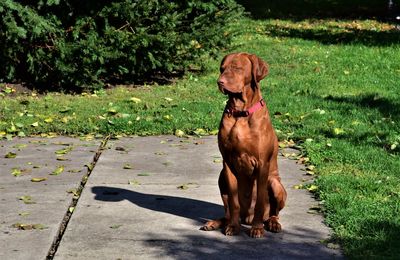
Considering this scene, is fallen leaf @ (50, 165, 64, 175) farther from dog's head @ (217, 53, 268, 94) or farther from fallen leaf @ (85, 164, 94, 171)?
dog's head @ (217, 53, 268, 94)

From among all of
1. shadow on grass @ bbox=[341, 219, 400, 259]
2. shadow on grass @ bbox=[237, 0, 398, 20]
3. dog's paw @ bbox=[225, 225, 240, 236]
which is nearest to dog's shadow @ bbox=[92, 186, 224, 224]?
dog's paw @ bbox=[225, 225, 240, 236]

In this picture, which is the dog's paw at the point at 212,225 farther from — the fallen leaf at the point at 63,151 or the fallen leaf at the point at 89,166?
the fallen leaf at the point at 63,151

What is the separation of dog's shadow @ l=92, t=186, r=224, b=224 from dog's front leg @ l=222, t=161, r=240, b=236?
397 mm

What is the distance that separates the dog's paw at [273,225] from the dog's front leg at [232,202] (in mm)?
227

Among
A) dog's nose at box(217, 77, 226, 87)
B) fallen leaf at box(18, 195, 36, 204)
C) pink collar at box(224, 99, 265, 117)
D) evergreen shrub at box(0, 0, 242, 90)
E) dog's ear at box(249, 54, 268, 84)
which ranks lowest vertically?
fallen leaf at box(18, 195, 36, 204)

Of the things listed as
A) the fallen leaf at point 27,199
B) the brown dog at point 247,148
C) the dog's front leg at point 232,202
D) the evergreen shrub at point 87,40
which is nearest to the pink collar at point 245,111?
the brown dog at point 247,148

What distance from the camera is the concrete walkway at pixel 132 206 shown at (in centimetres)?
513

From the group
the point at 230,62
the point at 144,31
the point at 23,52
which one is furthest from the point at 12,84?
the point at 230,62

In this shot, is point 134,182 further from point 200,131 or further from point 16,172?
point 200,131

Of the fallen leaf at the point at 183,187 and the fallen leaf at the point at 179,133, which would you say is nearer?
the fallen leaf at the point at 183,187

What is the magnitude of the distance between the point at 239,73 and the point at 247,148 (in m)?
0.50

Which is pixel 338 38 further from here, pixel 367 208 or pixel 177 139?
pixel 367 208

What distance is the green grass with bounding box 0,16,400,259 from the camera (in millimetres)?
5844

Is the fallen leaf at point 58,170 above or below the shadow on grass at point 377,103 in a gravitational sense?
below
